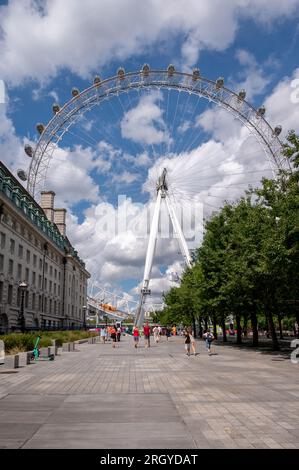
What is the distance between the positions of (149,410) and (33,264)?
194ft

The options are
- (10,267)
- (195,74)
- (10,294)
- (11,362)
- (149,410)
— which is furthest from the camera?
(195,74)

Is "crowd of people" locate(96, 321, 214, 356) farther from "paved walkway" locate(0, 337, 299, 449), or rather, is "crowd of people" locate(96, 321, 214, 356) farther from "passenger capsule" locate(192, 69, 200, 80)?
"passenger capsule" locate(192, 69, 200, 80)

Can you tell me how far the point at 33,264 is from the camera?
67.2 meters

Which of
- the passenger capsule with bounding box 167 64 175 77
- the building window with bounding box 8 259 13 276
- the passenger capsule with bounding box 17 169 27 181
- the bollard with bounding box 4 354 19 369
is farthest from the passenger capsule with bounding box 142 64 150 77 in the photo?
the bollard with bounding box 4 354 19 369

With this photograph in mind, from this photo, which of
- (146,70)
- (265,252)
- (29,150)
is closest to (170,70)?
(146,70)

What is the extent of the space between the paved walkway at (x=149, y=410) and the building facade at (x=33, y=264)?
2313cm

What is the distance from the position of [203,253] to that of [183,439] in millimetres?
33901

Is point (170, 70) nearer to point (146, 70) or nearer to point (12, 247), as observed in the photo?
point (146, 70)

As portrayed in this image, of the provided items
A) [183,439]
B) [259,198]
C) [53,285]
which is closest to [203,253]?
[259,198]

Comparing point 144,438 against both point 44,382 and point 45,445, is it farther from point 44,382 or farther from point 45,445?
point 44,382

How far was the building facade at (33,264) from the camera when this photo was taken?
5333 centimetres

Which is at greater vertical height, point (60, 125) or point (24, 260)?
point (60, 125)

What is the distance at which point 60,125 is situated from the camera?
2408 inches

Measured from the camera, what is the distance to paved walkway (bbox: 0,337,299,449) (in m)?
7.98
